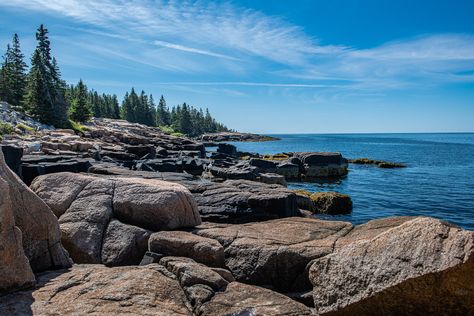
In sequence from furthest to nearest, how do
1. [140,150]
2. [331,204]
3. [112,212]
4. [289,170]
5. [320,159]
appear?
[140,150]
[320,159]
[289,170]
[331,204]
[112,212]

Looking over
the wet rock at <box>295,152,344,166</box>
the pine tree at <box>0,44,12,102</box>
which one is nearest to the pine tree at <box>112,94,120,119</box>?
the pine tree at <box>0,44,12,102</box>

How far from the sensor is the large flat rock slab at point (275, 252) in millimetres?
8797

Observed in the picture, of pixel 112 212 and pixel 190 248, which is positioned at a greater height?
pixel 112 212

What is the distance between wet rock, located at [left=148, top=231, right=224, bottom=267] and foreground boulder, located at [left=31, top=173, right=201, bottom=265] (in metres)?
0.82

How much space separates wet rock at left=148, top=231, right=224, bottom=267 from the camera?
9047 mm

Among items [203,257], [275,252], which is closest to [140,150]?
[203,257]

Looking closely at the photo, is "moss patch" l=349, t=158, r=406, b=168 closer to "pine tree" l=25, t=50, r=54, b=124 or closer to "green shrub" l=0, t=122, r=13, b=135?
"green shrub" l=0, t=122, r=13, b=135

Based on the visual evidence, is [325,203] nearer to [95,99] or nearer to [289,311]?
[289,311]

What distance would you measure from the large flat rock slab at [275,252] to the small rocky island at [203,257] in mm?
25

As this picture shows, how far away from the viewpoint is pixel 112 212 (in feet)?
35.5

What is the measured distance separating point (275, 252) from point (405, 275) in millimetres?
3577

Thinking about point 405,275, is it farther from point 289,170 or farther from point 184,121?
point 184,121

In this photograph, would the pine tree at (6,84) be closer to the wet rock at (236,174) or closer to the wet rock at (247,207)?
the wet rock at (236,174)

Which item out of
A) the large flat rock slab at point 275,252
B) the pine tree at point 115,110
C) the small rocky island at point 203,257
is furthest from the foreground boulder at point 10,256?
the pine tree at point 115,110
